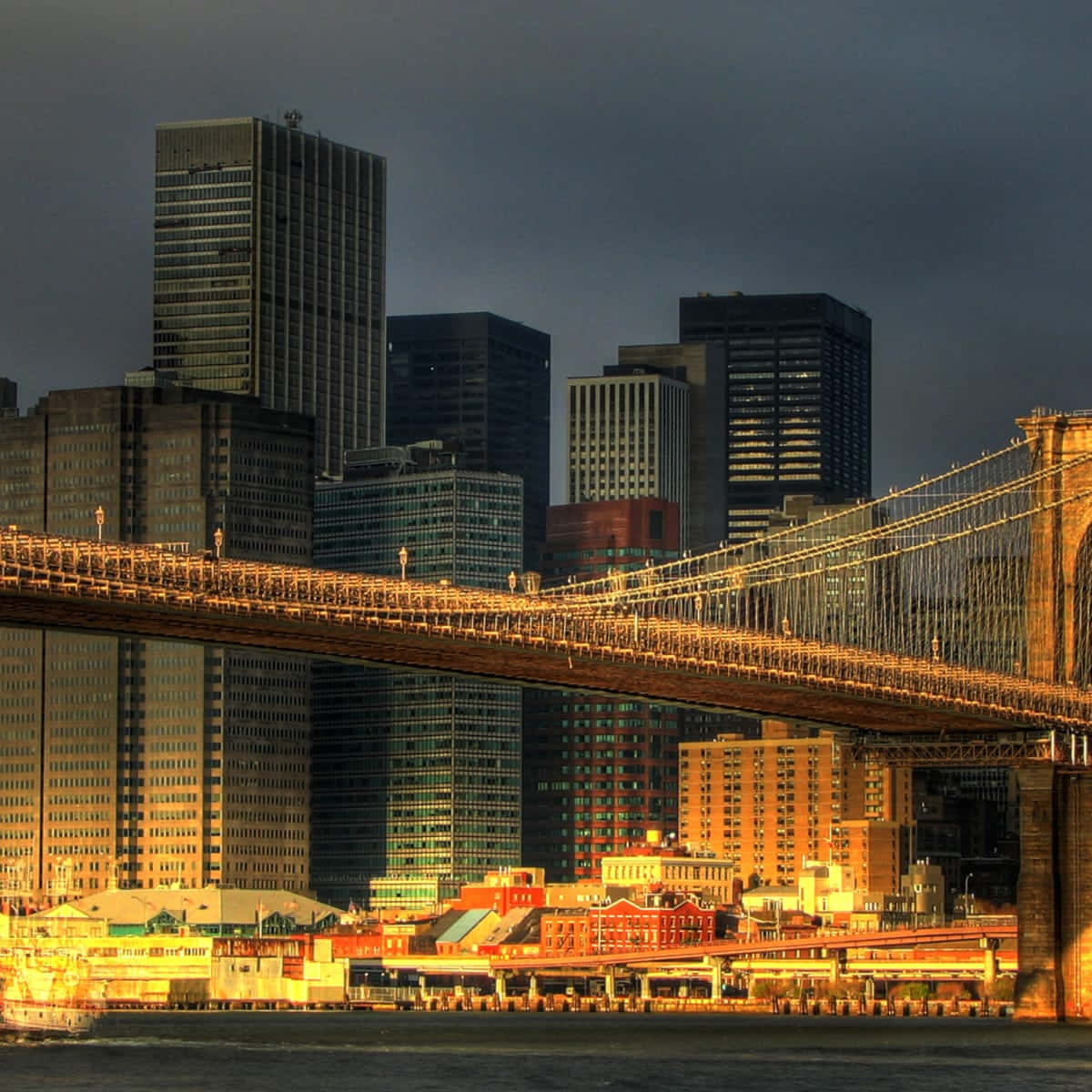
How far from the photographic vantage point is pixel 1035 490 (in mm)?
105250

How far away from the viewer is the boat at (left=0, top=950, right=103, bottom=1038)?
109688 millimetres

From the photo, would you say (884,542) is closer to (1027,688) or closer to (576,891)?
(1027,688)

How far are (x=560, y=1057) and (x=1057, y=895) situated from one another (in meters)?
17.2

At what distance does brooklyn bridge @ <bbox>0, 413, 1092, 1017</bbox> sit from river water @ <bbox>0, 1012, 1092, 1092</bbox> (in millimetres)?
7008

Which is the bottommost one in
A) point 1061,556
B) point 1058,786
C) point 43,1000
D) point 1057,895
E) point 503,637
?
point 43,1000

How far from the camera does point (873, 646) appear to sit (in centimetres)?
11488

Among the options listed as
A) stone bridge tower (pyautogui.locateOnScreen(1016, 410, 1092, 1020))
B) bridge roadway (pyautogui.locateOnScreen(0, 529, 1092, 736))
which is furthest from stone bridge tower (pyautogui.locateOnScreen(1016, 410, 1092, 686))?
bridge roadway (pyautogui.locateOnScreen(0, 529, 1092, 736))

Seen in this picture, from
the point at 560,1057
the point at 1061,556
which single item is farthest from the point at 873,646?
the point at 560,1057

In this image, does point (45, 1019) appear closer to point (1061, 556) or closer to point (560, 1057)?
point (560, 1057)

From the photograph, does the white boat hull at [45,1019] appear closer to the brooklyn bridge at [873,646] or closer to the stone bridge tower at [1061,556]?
the brooklyn bridge at [873,646]

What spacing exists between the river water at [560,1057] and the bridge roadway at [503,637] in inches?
397

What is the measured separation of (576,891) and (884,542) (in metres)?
75.4

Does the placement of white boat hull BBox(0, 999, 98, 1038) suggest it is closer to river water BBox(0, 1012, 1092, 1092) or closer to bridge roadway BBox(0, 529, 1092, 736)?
river water BBox(0, 1012, 1092, 1092)

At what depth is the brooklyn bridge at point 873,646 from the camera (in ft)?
282
